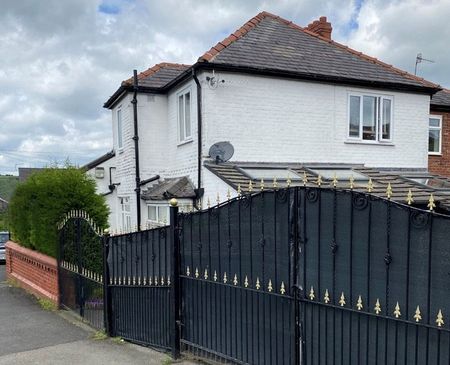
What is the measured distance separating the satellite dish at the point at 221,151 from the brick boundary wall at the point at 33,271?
4093 mm

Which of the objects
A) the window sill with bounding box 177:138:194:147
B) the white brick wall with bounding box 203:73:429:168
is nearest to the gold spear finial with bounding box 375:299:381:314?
the white brick wall with bounding box 203:73:429:168

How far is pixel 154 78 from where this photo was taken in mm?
12312

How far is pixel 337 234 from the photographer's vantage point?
3320 mm

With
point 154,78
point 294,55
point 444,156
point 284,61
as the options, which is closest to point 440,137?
point 444,156

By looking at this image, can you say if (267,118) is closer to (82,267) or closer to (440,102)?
(82,267)

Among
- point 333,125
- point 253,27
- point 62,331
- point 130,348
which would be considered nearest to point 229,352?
point 130,348

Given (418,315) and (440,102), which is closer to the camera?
(418,315)

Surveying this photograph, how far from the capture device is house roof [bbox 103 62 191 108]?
11641 mm

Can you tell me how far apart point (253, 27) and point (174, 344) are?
9492 mm

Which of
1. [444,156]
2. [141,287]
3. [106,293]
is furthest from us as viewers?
[444,156]

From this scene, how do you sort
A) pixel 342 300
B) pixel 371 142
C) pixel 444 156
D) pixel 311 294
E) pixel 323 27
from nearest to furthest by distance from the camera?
pixel 342 300 → pixel 311 294 → pixel 371 142 → pixel 323 27 → pixel 444 156

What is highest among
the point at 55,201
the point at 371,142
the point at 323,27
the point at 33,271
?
the point at 323,27

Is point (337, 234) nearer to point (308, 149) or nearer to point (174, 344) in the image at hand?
point (174, 344)

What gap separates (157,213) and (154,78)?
4113mm
